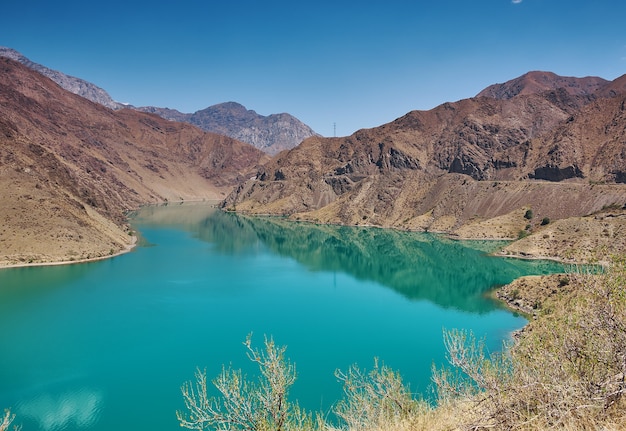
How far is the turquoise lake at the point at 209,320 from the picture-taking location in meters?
35.1

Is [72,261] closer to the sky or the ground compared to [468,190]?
closer to the ground

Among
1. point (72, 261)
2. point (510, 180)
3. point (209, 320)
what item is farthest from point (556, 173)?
point (72, 261)

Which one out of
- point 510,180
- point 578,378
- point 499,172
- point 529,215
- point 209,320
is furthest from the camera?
point 499,172

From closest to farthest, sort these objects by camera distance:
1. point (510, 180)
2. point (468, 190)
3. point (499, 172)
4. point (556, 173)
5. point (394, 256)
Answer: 1. point (394, 256)
2. point (556, 173)
3. point (510, 180)
4. point (468, 190)
5. point (499, 172)

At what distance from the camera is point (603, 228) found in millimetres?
82938

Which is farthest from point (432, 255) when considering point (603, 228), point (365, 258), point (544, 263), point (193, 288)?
point (193, 288)

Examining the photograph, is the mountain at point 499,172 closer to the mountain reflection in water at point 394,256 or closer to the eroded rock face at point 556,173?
the eroded rock face at point 556,173

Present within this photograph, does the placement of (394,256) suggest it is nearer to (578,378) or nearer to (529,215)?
(529,215)

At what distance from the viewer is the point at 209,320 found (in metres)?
55.8

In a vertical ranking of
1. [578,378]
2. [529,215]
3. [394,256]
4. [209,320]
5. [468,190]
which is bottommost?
[209,320]

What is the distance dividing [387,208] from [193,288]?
360ft

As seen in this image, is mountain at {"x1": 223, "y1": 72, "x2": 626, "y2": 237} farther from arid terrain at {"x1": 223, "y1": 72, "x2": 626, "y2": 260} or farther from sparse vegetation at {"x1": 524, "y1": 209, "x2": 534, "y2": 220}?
sparse vegetation at {"x1": 524, "y1": 209, "x2": 534, "y2": 220}

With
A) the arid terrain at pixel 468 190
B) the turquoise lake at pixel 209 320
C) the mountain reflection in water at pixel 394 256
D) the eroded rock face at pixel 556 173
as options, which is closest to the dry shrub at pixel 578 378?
the arid terrain at pixel 468 190

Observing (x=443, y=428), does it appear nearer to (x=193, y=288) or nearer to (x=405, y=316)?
(x=405, y=316)
